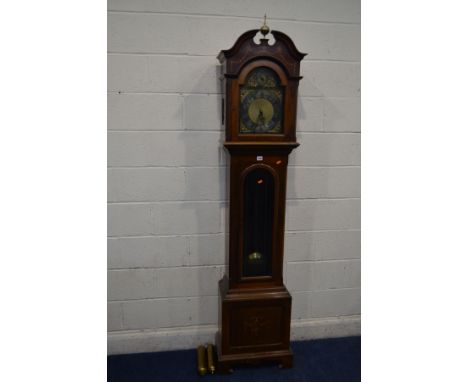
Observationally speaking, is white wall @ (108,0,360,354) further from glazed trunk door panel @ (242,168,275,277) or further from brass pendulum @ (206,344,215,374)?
glazed trunk door panel @ (242,168,275,277)

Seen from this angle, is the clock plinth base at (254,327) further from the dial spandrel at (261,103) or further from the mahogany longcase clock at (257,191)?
the dial spandrel at (261,103)

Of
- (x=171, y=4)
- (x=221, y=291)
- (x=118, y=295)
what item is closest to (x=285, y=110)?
(x=171, y=4)

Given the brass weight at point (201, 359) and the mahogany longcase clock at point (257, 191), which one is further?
the brass weight at point (201, 359)

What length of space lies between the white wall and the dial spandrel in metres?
0.30

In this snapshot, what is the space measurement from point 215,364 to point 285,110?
4.73 ft

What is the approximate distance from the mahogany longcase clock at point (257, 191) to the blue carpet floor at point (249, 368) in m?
0.08

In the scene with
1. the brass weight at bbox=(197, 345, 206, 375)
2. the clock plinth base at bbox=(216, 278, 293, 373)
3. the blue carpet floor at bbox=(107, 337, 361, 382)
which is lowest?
the blue carpet floor at bbox=(107, 337, 361, 382)

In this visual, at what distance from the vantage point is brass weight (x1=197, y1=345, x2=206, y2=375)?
2010mm

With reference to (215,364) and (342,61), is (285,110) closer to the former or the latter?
(342,61)

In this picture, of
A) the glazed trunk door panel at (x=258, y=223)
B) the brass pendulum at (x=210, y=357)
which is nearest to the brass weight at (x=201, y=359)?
the brass pendulum at (x=210, y=357)

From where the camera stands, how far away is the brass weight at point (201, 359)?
2010 mm

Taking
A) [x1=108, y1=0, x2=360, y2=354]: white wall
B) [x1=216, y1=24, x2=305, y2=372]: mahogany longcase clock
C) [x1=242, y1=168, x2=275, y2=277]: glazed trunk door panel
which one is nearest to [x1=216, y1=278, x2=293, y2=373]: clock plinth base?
[x1=216, y1=24, x2=305, y2=372]: mahogany longcase clock

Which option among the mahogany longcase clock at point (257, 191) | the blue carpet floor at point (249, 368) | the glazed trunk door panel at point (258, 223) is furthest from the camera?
the blue carpet floor at point (249, 368)

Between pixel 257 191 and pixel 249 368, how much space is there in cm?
102
